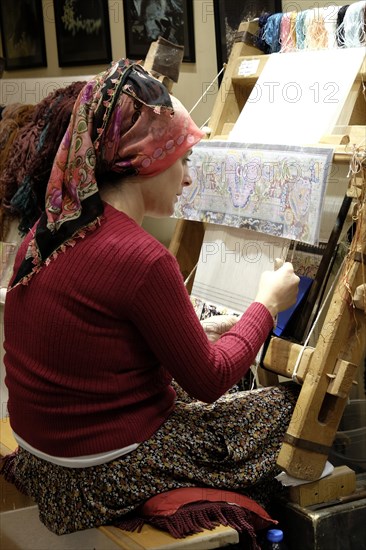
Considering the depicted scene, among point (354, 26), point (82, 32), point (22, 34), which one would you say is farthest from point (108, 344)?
point (22, 34)

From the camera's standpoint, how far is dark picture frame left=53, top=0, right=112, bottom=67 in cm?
296

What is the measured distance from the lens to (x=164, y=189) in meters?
1.60

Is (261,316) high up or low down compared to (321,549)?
up

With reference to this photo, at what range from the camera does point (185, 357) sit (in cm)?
148

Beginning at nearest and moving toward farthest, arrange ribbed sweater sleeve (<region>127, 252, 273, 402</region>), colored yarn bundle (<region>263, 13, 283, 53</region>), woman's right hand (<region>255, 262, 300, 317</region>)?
ribbed sweater sleeve (<region>127, 252, 273, 402</region>) < woman's right hand (<region>255, 262, 300, 317</region>) < colored yarn bundle (<region>263, 13, 283, 53</region>)

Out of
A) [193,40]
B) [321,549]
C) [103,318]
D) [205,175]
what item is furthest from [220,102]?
[321,549]

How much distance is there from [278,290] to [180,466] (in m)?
0.41

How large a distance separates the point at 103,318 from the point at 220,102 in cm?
99

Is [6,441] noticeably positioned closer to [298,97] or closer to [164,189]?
[164,189]

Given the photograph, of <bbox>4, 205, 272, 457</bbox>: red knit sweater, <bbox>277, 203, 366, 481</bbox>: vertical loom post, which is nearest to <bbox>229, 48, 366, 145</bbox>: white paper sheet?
<bbox>277, 203, 366, 481</bbox>: vertical loom post

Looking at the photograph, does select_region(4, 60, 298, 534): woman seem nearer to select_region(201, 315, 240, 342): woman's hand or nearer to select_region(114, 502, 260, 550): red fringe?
select_region(114, 502, 260, 550): red fringe

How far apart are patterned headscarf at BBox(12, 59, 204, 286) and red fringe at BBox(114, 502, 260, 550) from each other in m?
0.51

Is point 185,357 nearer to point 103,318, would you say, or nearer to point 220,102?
point 103,318

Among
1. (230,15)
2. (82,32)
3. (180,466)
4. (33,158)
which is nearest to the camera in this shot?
(180,466)
